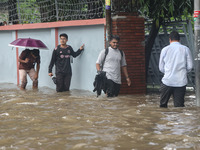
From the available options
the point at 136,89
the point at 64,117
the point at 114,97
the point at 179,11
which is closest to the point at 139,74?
the point at 136,89

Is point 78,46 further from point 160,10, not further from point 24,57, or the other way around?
point 160,10

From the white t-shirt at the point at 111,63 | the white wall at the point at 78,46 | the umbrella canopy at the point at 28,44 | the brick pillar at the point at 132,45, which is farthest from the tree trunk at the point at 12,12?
the white t-shirt at the point at 111,63

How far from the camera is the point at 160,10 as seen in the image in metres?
12.1

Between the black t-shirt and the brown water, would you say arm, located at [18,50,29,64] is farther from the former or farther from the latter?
the brown water

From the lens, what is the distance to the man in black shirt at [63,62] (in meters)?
12.4

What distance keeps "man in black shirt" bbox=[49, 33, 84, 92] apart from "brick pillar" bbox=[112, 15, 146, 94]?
→ 1589 millimetres

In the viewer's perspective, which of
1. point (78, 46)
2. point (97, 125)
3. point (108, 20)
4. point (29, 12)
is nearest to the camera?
point (97, 125)

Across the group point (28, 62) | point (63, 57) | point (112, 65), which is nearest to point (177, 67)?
point (112, 65)

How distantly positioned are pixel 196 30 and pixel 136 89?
10.8ft

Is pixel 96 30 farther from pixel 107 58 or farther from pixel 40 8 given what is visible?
pixel 40 8

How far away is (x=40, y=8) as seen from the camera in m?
15.6

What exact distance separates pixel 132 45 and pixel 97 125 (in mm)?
4621

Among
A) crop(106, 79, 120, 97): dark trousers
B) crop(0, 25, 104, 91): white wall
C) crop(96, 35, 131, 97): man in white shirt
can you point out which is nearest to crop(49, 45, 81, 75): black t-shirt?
crop(0, 25, 104, 91): white wall

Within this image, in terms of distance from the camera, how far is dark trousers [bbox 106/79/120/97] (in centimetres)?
1040
